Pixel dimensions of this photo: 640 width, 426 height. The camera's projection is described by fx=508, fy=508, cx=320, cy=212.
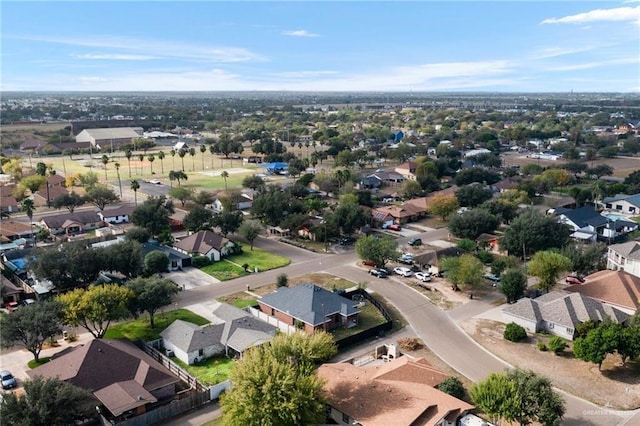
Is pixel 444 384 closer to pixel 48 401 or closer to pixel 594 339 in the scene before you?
pixel 594 339

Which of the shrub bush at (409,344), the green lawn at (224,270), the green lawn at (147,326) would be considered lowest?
the shrub bush at (409,344)

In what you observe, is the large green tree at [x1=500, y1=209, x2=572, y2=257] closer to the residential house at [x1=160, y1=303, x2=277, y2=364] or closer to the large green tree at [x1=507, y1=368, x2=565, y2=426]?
the large green tree at [x1=507, y1=368, x2=565, y2=426]

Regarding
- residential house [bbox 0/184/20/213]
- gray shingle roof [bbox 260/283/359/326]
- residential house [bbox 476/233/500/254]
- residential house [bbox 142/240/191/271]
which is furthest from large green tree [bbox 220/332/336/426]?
residential house [bbox 0/184/20/213]

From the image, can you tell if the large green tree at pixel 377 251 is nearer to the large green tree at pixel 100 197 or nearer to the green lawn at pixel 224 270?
the green lawn at pixel 224 270

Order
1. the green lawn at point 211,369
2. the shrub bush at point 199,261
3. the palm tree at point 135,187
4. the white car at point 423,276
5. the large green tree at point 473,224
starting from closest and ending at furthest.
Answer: the green lawn at point 211,369, the white car at point 423,276, the shrub bush at point 199,261, the large green tree at point 473,224, the palm tree at point 135,187

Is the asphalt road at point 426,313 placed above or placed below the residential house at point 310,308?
below

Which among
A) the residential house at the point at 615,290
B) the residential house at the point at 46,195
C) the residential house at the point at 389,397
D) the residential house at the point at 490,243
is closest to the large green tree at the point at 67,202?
the residential house at the point at 46,195
